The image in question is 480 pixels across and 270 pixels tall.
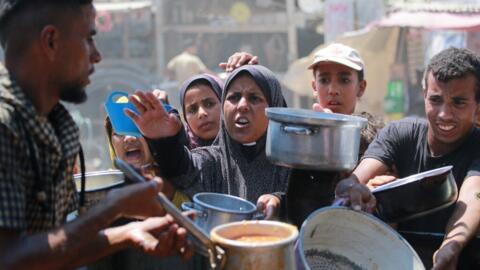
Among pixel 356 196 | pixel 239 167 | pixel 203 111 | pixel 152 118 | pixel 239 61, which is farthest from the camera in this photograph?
pixel 203 111

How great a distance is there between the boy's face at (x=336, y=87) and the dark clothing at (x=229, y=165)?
831 millimetres

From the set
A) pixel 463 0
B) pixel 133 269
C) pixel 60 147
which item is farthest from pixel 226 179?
pixel 463 0

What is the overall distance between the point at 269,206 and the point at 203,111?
1.41m

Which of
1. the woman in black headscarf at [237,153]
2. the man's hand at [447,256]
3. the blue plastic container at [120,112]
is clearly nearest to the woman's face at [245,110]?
the woman in black headscarf at [237,153]

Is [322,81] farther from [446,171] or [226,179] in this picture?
[446,171]

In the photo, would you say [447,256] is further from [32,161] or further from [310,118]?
[32,161]

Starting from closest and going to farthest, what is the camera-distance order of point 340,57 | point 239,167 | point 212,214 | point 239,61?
point 212,214, point 239,167, point 239,61, point 340,57

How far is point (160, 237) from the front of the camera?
2.04m

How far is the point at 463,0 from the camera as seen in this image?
12.1 meters

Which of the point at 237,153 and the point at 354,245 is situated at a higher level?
the point at 237,153

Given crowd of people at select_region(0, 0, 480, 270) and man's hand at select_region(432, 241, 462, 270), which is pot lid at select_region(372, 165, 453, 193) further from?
→ man's hand at select_region(432, 241, 462, 270)

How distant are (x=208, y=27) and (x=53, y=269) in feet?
41.4

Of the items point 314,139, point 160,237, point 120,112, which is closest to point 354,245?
point 314,139

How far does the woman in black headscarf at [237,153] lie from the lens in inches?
124
